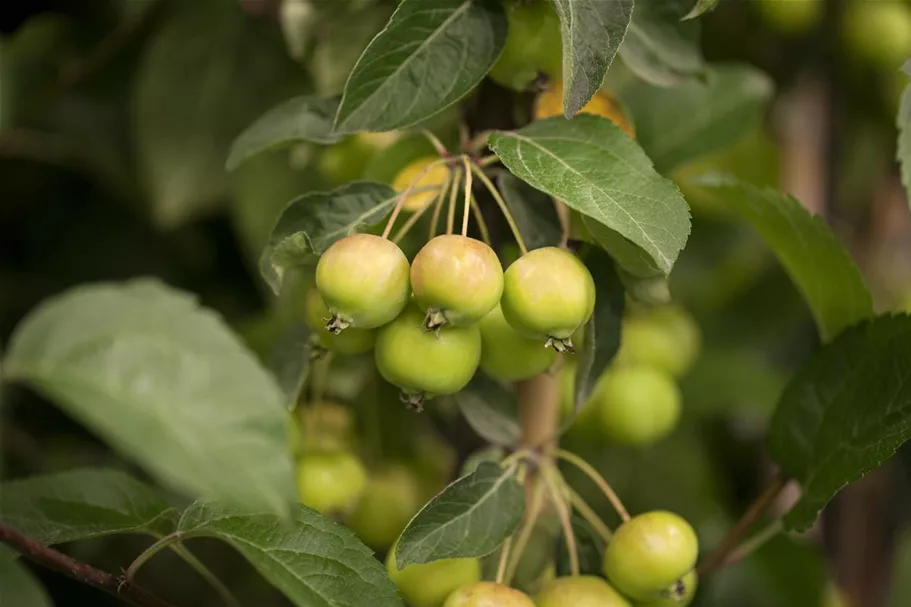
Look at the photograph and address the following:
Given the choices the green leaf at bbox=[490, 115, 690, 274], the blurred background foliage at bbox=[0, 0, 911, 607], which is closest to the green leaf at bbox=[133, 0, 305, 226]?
the blurred background foliage at bbox=[0, 0, 911, 607]

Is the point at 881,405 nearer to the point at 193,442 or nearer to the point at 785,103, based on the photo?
the point at 193,442

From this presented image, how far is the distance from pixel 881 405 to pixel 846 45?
0.62 metres

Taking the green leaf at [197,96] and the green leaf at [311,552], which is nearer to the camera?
the green leaf at [311,552]

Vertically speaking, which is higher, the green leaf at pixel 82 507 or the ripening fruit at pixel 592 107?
the ripening fruit at pixel 592 107

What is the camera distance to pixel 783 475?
1.73 feet

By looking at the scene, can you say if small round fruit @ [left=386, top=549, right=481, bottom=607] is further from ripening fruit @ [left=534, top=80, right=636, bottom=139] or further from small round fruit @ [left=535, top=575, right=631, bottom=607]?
ripening fruit @ [left=534, top=80, right=636, bottom=139]

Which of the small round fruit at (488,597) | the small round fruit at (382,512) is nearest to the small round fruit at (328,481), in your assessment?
the small round fruit at (382,512)

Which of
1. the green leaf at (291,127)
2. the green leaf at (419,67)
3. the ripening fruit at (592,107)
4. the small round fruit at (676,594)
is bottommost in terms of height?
the small round fruit at (676,594)

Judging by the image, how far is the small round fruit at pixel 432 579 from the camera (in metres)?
0.44

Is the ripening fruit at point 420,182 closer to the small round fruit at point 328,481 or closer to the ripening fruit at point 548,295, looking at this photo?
the ripening fruit at point 548,295

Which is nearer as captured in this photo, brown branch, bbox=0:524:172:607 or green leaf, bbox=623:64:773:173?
brown branch, bbox=0:524:172:607

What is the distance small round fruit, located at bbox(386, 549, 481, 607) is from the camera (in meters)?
0.44

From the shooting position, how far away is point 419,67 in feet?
1.41

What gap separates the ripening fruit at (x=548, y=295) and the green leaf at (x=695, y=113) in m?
0.24
